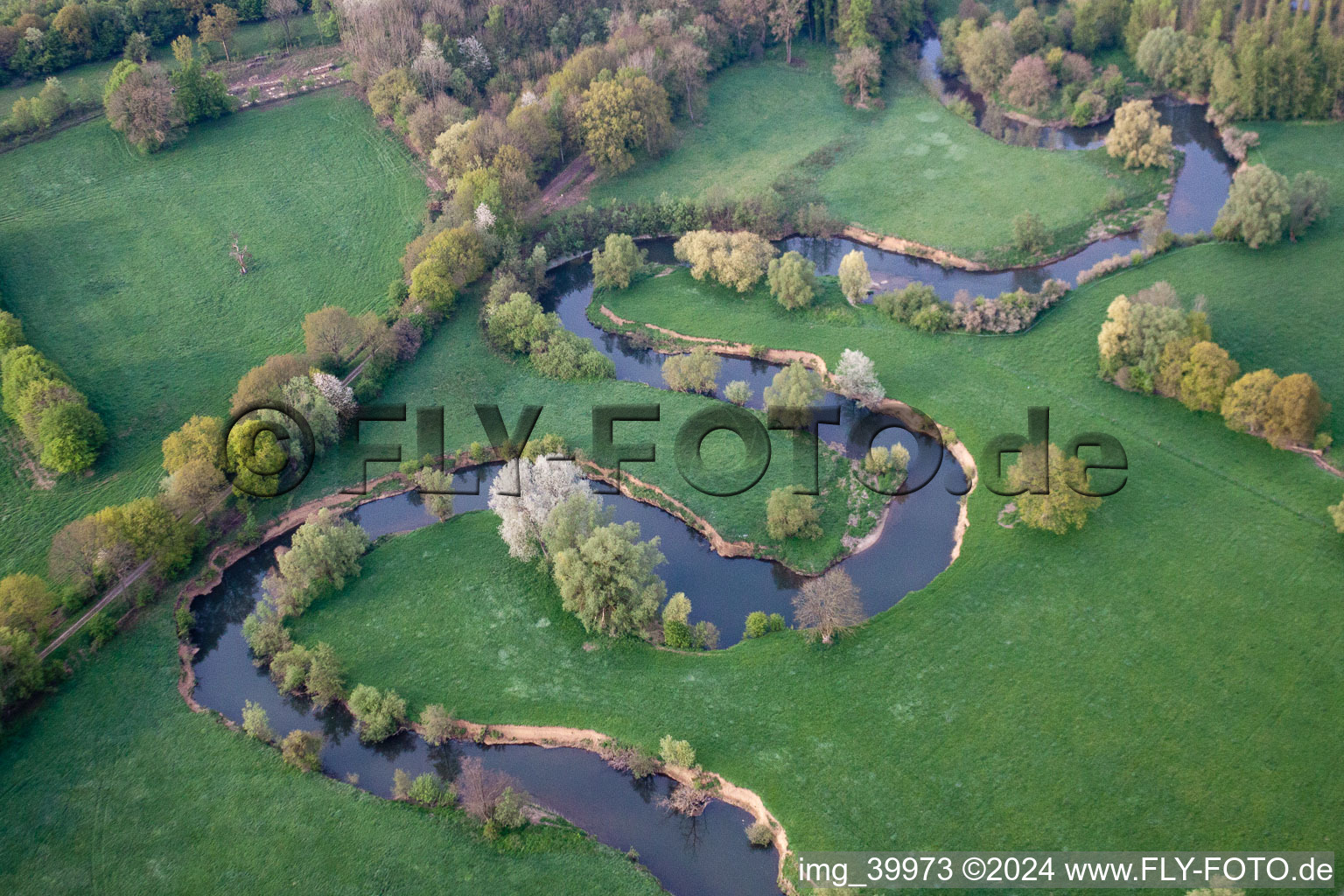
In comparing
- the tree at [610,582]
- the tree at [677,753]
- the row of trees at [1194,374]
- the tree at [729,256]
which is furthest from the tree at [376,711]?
the row of trees at [1194,374]

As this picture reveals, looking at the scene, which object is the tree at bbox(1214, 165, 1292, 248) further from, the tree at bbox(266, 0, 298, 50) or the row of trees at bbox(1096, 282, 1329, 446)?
the tree at bbox(266, 0, 298, 50)

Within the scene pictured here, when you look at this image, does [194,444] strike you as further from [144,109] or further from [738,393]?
[144,109]

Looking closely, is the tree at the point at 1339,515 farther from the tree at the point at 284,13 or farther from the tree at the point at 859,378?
the tree at the point at 284,13

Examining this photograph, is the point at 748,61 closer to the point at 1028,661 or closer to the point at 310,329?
the point at 310,329

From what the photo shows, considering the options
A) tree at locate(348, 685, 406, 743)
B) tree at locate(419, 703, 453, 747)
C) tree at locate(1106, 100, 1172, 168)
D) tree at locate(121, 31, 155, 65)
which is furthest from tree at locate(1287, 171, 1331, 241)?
tree at locate(121, 31, 155, 65)

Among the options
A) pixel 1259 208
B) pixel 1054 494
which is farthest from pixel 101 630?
pixel 1259 208
